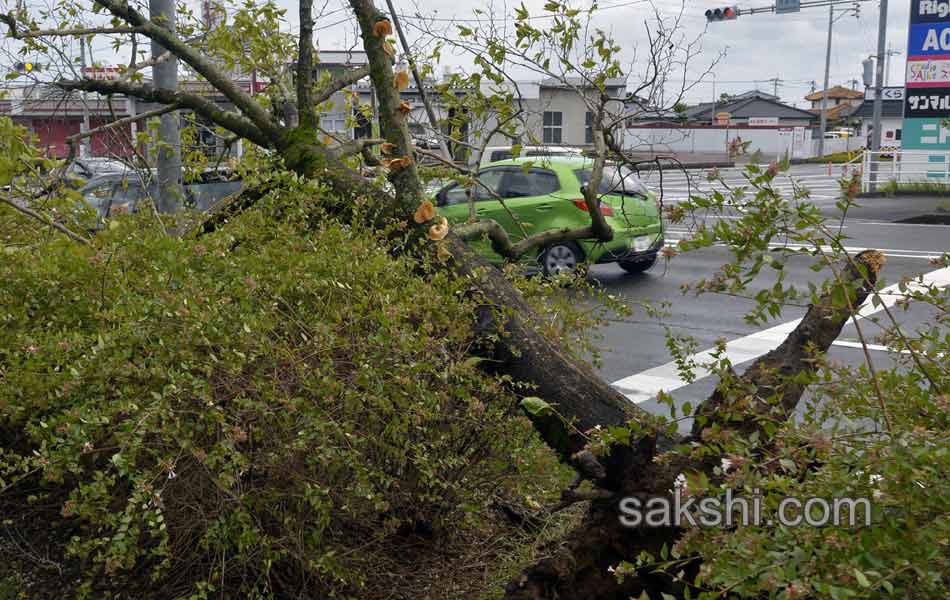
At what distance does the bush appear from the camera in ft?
10.8

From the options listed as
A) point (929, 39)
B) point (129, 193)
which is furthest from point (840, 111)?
point (129, 193)

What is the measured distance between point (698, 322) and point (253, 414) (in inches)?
331

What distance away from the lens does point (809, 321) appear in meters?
3.96

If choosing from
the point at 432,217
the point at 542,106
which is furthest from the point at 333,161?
the point at 542,106

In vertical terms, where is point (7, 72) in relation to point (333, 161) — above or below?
above

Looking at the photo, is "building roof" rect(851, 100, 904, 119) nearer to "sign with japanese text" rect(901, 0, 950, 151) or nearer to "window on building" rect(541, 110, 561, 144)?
"sign with japanese text" rect(901, 0, 950, 151)

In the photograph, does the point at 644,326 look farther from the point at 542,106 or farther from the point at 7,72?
the point at 7,72

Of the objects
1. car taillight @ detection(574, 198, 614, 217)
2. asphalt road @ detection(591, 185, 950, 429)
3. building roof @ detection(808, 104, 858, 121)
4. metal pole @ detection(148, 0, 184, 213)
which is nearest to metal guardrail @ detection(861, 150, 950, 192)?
asphalt road @ detection(591, 185, 950, 429)

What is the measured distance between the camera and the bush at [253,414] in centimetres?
330

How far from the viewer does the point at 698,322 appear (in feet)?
36.7

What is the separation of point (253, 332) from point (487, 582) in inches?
58.9

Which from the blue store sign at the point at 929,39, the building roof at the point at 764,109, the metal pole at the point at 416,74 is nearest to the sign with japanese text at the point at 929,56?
the blue store sign at the point at 929,39

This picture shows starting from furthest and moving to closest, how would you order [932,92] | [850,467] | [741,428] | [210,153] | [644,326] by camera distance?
1. [932,92]
2. [644,326]
3. [210,153]
4. [741,428]
5. [850,467]

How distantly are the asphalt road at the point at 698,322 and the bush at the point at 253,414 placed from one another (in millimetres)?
1322
